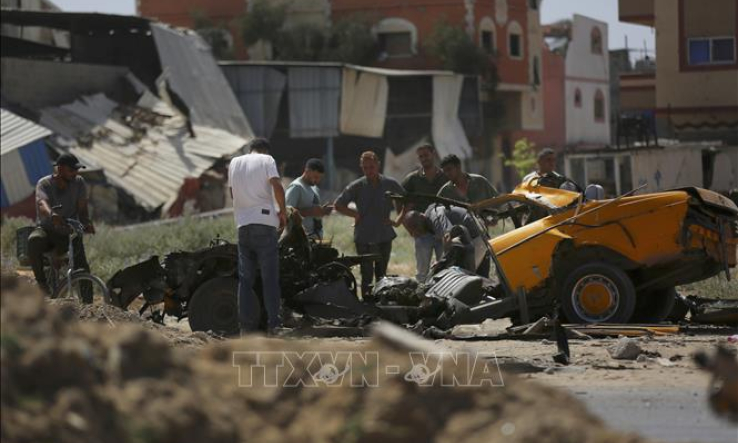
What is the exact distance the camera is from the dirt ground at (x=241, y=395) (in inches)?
200

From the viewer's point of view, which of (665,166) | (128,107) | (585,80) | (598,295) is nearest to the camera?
(598,295)

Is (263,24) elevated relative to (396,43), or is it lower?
elevated

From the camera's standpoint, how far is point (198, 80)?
155 feet

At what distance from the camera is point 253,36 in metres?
64.0

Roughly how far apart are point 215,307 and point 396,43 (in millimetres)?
52841

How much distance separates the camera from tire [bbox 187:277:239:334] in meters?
13.1

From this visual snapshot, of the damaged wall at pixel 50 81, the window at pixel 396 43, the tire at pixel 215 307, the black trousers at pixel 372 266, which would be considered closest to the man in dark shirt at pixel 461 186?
the black trousers at pixel 372 266

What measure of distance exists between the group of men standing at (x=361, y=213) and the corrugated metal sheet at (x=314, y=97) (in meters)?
37.9

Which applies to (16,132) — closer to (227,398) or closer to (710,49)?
(710,49)

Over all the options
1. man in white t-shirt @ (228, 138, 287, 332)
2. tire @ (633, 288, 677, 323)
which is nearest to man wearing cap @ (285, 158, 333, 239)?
man in white t-shirt @ (228, 138, 287, 332)

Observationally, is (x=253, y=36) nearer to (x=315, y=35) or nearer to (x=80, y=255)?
(x=315, y=35)

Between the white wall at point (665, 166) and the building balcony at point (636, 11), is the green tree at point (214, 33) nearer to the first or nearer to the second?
the building balcony at point (636, 11)

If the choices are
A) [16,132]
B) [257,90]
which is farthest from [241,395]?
[257,90]

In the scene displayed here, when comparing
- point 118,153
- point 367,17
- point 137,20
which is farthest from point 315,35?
point 118,153
